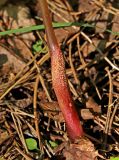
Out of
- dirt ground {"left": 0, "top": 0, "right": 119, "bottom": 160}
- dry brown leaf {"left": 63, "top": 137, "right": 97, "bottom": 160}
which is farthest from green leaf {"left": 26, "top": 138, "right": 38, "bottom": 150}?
dry brown leaf {"left": 63, "top": 137, "right": 97, "bottom": 160}

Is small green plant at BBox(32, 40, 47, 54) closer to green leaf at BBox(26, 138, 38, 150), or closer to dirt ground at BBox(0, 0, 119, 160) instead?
dirt ground at BBox(0, 0, 119, 160)

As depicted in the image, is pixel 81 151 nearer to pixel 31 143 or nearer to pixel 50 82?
pixel 31 143

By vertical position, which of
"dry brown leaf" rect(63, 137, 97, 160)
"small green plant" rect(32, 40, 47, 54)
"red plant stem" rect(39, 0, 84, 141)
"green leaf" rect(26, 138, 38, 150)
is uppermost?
"small green plant" rect(32, 40, 47, 54)

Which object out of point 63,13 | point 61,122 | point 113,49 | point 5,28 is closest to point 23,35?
point 5,28

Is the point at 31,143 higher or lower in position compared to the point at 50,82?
lower

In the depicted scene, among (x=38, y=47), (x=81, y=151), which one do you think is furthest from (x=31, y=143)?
(x=38, y=47)

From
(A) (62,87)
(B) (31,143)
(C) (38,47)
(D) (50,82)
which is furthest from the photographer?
(C) (38,47)

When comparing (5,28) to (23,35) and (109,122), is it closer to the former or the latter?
(23,35)

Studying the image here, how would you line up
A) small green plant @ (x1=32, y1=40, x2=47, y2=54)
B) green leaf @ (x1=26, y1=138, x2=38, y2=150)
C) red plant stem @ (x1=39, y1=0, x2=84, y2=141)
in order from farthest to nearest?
small green plant @ (x1=32, y1=40, x2=47, y2=54), green leaf @ (x1=26, y1=138, x2=38, y2=150), red plant stem @ (x1=39, y1=0, x2=84, y2=141)
